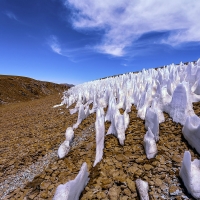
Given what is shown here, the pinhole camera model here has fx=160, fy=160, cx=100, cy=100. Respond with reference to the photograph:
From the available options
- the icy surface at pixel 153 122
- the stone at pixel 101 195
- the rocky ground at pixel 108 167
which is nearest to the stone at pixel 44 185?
the rocky ground at pixel 108 167

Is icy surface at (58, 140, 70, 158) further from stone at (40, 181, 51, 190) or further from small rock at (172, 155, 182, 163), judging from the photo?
small rock at (172, 155, 182, 163)

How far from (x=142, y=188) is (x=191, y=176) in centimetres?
62

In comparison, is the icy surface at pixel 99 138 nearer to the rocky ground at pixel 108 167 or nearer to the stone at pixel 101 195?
the rocky ground at pixel 108 167

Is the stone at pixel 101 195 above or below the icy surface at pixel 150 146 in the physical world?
below

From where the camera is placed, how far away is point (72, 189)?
6.59ft

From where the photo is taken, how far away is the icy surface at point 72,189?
1918mm

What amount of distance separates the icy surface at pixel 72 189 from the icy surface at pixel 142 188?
0.76 metres

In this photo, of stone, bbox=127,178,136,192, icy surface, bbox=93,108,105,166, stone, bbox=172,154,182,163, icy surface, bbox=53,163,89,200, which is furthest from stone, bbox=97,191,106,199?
stone, bbox=172,154,182,163

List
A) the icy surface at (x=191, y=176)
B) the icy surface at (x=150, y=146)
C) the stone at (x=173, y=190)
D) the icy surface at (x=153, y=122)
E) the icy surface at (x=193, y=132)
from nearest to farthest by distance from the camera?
the icy surface at (x=191, y=176), the stone at (x=173, y=190), the icy surface at (x=193, y=132), the icy surface at (x=150, y=146), the icy surface at (x=153, y=122)

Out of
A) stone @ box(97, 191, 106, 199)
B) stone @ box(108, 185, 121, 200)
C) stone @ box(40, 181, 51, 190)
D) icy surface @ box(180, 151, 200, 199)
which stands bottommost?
stone @ box(40, 181, 51, 190)

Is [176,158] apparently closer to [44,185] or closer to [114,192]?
[114,192]

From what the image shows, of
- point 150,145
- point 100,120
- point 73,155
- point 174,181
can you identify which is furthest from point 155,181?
point 73,155

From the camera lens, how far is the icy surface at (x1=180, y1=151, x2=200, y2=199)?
73.5 inches

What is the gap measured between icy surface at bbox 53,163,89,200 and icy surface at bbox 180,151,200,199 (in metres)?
1.33
